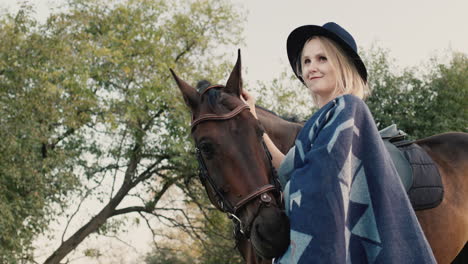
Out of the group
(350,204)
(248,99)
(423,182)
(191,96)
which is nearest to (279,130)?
(248,99)

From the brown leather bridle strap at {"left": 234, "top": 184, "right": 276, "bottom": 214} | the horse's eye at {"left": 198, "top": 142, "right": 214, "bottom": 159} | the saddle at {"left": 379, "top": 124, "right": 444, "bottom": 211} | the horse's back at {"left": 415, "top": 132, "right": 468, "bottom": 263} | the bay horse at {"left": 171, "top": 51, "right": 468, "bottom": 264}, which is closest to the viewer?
the bay horse at {"left": 171, "top": 51, "right": 468, "bottom": 264}

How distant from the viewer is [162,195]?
64.4 feet

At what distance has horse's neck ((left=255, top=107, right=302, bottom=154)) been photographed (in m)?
3.86

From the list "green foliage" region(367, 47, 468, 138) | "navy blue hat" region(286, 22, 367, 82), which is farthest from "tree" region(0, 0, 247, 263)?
"navy blue hat" region(286, 22, 367, 82)

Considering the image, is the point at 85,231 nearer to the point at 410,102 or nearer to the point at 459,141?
the point at 410,102

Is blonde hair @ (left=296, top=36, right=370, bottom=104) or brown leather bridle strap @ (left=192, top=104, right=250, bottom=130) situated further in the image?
brown leather bridle strap @ (left=192, top=104, right=250, bottom=130)

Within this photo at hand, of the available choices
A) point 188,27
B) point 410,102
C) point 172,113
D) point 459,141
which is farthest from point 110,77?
point 459,141

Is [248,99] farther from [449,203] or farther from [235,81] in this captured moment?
[449,203]

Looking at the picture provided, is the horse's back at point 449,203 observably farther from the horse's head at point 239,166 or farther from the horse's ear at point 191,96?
the horse's ear at point 191,96

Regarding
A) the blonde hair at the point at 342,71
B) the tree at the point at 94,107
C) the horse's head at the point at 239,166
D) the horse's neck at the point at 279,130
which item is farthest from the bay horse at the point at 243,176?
the tree at the point at 94,107

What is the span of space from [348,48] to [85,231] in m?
16.5

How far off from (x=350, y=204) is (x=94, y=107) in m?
15.2

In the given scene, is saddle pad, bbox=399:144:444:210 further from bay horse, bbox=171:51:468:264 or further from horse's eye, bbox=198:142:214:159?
horse's eye, bbox=198:142:214:159

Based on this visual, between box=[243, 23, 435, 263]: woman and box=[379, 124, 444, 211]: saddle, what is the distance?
5.00 ft
